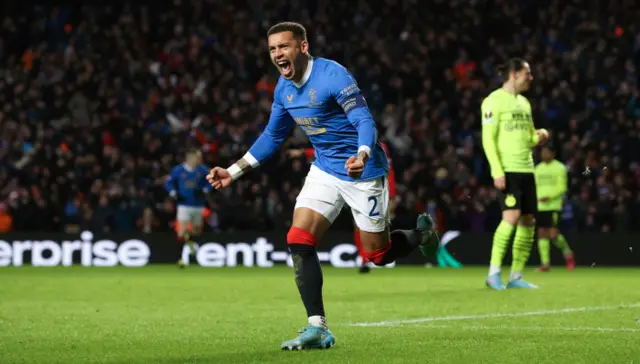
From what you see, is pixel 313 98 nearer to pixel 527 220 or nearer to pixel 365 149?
pixel 365 149

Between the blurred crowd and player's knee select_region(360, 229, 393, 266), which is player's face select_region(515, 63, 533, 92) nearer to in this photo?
player's knee select_region(360, 229, 393, 266)

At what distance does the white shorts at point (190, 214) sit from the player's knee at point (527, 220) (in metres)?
8.62

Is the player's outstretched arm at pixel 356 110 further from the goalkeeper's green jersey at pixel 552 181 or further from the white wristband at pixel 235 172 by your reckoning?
the goalkeeper's green jersey at pixel 552 181

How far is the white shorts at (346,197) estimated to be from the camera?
24.1 ft

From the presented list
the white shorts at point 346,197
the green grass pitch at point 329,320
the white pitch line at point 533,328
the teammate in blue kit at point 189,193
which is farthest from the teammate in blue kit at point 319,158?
the teammate in blue kit at point 189,193

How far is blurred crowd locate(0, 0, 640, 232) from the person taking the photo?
71.1ft

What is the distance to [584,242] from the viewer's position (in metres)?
19.8

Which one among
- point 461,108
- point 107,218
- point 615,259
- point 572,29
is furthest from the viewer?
point 572,29

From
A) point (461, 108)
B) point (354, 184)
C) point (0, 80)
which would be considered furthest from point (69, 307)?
point (0, 80)

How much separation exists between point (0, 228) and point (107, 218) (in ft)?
6.67

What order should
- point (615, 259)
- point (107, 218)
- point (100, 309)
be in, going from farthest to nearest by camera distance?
point (107, 218) < point (615, 259) < point (100, 309)

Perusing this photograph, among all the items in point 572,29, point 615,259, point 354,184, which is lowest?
point 615,259

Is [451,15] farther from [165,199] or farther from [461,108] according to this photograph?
[165,199]

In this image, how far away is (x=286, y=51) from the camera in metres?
7.16
